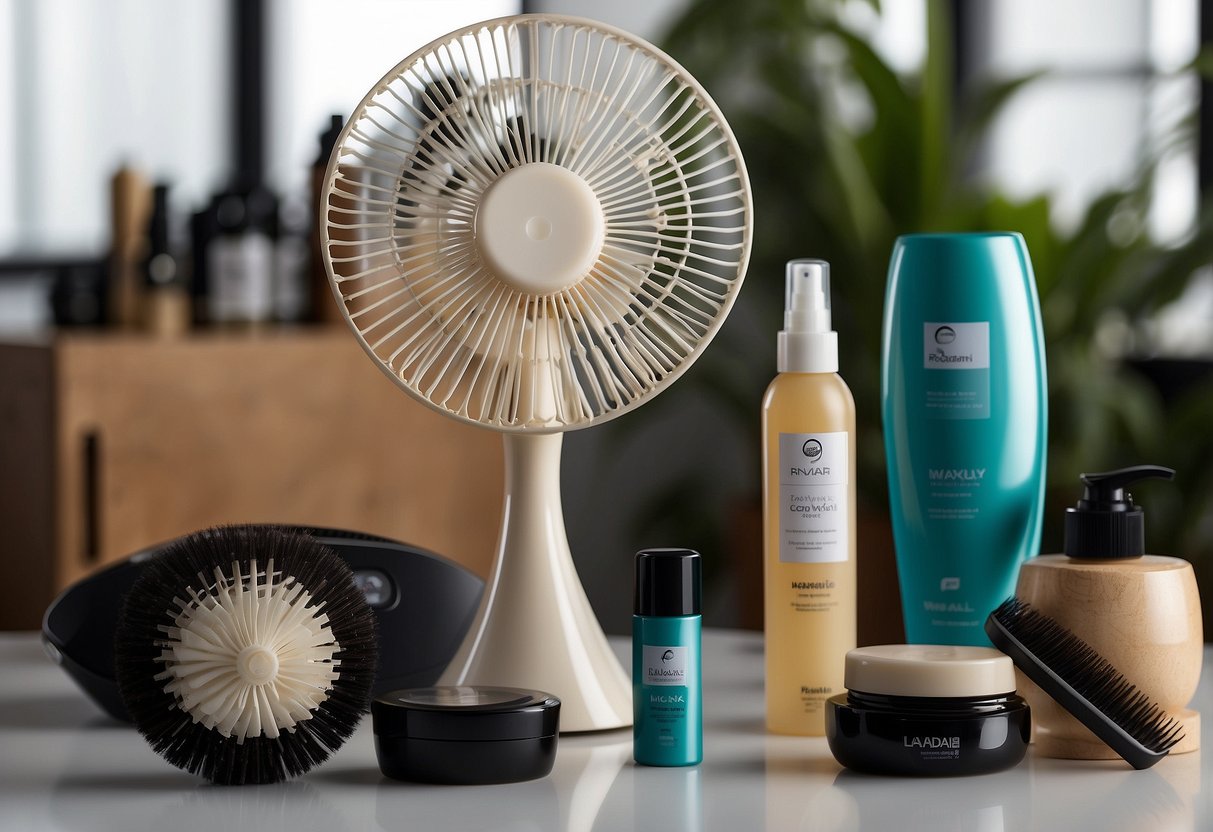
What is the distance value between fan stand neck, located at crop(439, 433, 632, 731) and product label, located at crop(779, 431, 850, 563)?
3.9 inches

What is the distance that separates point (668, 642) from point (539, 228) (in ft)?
0.59

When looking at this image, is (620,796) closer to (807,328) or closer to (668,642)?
(668,642)

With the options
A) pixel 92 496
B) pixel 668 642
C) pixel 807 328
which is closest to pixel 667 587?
pixel 668 642

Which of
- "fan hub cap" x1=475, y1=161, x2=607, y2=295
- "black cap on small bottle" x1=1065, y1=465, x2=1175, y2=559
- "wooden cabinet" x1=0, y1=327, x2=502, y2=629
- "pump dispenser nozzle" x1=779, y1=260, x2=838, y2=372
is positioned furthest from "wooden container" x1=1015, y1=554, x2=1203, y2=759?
"wooden cabinet" x1=0, y1=327, x2=502, y2=629

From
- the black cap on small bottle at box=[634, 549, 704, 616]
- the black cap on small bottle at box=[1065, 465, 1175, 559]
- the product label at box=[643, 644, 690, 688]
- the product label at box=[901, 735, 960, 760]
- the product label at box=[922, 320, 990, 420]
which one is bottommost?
the product label at box=[901, 735, 960, 760]

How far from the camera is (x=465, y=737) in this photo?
57 cm

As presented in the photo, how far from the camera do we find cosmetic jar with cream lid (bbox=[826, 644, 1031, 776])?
0.57 meters

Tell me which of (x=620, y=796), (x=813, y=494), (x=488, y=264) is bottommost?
(x=620, y=796)

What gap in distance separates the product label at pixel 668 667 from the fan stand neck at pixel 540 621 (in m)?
0.08

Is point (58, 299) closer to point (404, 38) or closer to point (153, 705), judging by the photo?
point (404, 38)

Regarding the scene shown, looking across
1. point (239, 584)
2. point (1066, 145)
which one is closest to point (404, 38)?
point (1066, 145)

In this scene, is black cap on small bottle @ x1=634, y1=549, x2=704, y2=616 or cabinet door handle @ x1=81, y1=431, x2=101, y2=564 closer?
black cap on small bottle @ x1=634, y1=549, x2=704, y2=616

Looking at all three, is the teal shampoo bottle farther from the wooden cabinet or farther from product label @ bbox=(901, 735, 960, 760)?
the wooden cabinet

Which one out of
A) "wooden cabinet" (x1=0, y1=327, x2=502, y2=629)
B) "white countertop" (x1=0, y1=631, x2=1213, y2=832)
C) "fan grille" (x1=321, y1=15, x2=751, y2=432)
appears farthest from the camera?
"wooden cabinet" (x1=0, y1=327, x2=502, y2=629)
